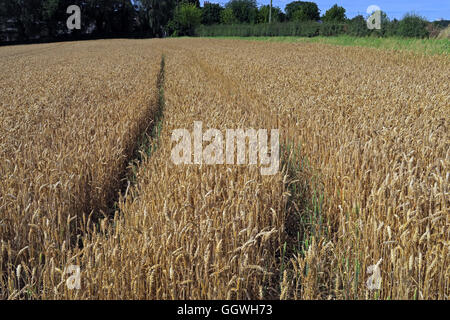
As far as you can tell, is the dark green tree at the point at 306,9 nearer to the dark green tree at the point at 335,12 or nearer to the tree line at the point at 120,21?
the dark green tree at the point at 335,12

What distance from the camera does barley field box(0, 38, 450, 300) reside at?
1903 millimetres

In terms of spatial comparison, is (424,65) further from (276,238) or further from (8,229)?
(8,229)

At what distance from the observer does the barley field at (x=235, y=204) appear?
190 centimetres

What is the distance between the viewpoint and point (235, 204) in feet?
8.21

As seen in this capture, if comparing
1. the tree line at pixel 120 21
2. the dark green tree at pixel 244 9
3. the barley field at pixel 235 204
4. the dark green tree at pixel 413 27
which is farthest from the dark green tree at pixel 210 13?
the barley field at pixel 235 204

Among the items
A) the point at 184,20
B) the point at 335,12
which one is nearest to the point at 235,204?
the point at 184,20

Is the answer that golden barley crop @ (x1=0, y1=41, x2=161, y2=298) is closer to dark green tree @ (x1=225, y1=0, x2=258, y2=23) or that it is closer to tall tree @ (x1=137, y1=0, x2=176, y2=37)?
tall tree @ (x1=137, y1=0, x2=176, y2=37)

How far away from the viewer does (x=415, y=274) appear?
6.19ft

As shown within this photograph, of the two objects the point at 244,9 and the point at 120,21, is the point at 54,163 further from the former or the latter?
the point at 244,9

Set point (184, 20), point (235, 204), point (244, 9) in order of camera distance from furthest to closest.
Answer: point (244, 9) < point (184, 20) < point (235, 204)

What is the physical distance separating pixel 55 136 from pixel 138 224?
2518 millimetres

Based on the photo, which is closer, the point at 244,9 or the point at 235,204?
the point at 235,204

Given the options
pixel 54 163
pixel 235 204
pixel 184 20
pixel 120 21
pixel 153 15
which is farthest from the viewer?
pixel 184 20
